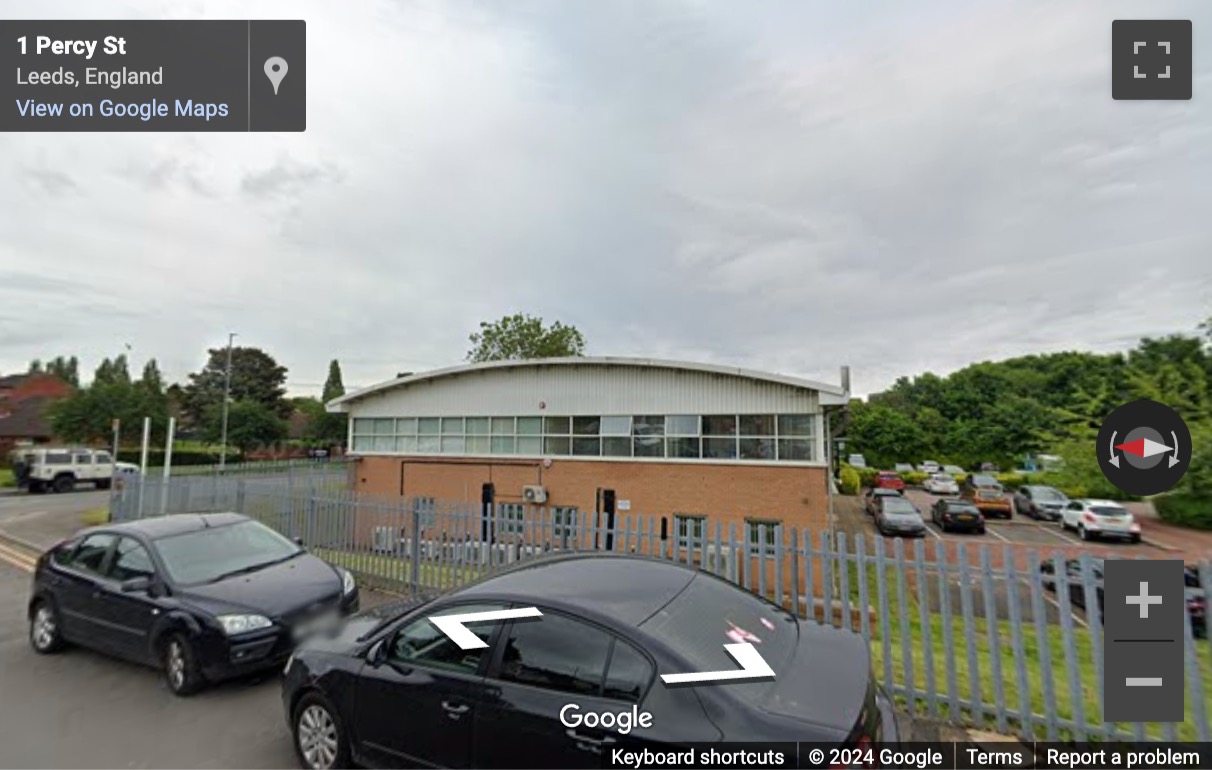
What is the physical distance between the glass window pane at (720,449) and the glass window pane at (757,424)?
0.47 meters

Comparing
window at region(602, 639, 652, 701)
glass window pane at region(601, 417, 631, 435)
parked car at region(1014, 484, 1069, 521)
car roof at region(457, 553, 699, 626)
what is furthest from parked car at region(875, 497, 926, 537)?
window at region(602, 639, 652, 701)

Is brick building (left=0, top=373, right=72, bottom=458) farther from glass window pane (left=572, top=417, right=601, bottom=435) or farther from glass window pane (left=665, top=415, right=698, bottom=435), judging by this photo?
glass window pane (left=665, top=415, right=698, bottom=435)

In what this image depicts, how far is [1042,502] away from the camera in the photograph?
25.1 metres

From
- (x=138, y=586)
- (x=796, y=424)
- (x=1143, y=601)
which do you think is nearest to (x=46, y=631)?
(x=138, y=586)

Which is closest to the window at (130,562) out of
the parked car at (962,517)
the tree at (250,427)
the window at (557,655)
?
the window at (557,655)

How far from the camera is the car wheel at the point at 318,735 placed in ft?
11.9

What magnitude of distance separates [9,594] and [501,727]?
34.1ft

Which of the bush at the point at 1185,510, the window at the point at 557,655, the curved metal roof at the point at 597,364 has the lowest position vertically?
the bush at the point at 1185,510

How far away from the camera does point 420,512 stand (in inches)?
304

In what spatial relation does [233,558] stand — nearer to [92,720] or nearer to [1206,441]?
[92,720]

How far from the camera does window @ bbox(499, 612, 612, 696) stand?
9.34ft

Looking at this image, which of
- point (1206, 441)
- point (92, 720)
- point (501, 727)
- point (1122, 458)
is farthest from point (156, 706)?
point (1206, 441)

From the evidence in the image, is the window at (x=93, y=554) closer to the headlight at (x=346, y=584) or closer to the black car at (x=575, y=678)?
the headlight at (x=346, y=584)

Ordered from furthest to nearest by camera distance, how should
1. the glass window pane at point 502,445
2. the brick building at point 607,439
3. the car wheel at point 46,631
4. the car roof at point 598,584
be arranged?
the glass window pane at point 502,445
the brick building at point 607,439
the car wheel at point 46,631
the car roof at point 598,584
